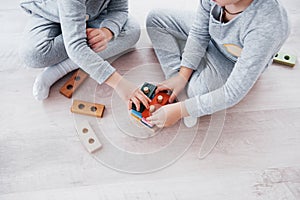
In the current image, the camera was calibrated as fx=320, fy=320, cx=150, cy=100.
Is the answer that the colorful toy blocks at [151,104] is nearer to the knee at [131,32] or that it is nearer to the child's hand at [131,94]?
the child's hand at [131,94]

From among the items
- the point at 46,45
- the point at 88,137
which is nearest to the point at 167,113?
the point at 88,137

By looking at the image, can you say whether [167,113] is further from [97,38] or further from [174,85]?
[97,38]

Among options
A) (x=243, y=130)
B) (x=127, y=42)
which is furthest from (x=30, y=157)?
(x=243, y=130)

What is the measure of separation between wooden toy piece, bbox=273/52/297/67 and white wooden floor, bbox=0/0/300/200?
0.02 m

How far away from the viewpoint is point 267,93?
779 mm

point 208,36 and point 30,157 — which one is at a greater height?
point 208,36

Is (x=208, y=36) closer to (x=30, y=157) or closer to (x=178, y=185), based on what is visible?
(x=178, y=185)

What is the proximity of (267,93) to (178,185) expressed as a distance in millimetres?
323

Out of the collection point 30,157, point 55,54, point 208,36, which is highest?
point 208,36

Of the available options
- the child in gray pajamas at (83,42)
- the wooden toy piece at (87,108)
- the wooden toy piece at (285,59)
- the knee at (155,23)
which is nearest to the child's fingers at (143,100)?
the child in gray pajamas at (83,42)

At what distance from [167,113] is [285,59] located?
37 centimetres

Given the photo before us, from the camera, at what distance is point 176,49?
30.6 inches

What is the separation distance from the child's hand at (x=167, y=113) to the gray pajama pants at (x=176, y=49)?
4cm

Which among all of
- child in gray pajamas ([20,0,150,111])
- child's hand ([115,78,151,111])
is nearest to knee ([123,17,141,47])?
child in gray pajamas ([20,0,150,111])
